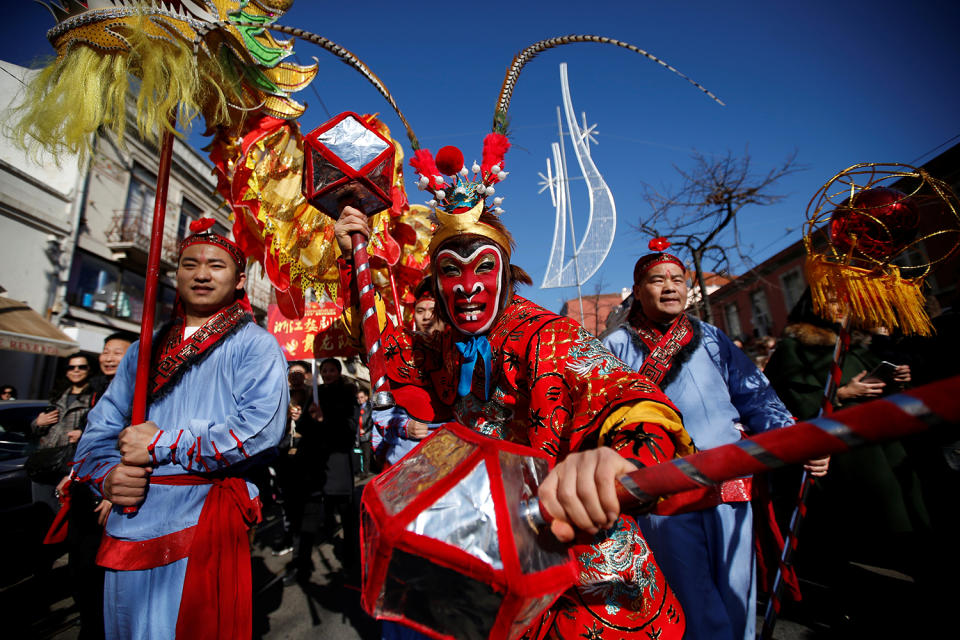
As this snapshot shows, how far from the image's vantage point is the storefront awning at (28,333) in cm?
977

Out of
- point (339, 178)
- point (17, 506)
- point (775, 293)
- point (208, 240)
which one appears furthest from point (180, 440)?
point (775, 293)

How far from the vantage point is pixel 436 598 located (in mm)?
877

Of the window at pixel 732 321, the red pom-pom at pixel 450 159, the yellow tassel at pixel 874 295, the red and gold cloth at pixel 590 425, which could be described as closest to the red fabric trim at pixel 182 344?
the red pom-pom at pixel 450 159

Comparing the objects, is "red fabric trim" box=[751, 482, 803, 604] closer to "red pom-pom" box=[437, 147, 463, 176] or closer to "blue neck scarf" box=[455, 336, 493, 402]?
"blue neck scarf" box=[455, 336, 493, 402]

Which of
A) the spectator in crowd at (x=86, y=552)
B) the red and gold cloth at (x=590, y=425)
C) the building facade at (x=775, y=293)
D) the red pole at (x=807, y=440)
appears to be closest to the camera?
the red pole at (x=807, y=440)

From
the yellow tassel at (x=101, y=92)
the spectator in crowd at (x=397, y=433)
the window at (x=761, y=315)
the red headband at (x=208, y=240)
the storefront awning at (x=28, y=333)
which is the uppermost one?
the window at (x=761, y=315)

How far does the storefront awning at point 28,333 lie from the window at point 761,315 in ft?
93.2

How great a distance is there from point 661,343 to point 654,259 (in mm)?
648

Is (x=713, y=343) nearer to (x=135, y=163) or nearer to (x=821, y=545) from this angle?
(x=821, y=545)

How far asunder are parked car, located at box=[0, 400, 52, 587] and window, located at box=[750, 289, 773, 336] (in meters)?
27.2

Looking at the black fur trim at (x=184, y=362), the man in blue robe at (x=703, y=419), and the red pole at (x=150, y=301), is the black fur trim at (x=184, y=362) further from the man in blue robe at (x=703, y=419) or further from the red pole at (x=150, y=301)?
the man in blue robe at (x=703, y=419)

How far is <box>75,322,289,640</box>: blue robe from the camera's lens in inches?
72.4

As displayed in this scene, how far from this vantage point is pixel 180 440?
1.86m

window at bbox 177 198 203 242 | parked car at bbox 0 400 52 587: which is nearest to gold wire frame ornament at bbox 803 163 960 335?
parked car at bbox 0 400 52 587
